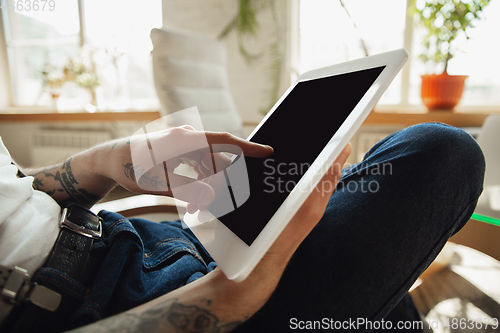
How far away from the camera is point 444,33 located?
5.95 feet

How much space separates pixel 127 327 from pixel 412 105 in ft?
8.88

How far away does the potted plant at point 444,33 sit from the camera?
1.74 metres

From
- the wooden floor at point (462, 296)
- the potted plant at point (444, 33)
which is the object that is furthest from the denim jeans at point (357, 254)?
the potted plant at point (444, 33)

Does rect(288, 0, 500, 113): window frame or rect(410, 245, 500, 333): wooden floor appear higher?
rect(288, 0, 500, 113): window frame

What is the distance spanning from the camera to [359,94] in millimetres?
410

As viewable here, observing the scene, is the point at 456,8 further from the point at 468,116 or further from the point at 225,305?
the point at 225,305

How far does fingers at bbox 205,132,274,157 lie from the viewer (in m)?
0.46

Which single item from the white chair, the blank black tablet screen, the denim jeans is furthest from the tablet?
the white chair

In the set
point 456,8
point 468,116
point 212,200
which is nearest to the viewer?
point 212,200

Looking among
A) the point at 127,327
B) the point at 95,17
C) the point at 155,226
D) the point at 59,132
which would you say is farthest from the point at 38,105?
the point at 127,327

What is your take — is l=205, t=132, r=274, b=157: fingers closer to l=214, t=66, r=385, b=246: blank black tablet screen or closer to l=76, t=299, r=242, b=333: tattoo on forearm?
l=214, t=66, r=385, b=246: blank black tablet screen

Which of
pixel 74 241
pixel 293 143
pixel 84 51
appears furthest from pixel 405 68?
pixel 84 51

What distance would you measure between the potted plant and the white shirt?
2122mm

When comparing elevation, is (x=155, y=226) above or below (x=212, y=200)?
below
